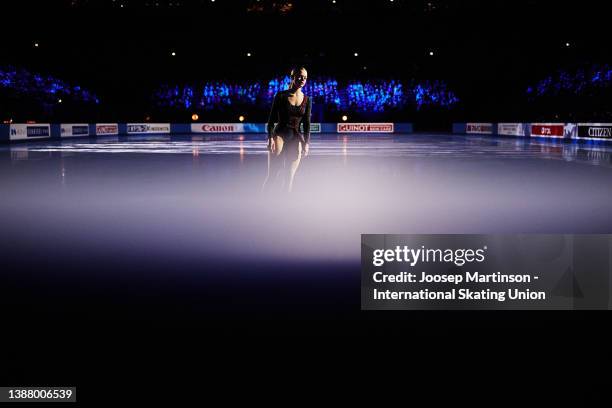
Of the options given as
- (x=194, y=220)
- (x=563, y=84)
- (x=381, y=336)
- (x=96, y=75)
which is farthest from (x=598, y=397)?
(x=96, y=75)

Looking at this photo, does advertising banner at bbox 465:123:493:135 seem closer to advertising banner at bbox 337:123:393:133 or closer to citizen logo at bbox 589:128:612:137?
advertising banner at bbox 337:123:393:133

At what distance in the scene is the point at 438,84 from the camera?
49.2m

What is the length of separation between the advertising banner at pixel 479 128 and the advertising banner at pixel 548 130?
6779mm

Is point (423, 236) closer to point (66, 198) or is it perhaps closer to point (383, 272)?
point (383, 272)

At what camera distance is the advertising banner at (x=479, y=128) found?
4319 cm

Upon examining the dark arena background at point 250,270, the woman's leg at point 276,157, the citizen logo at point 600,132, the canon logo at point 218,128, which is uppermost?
the canon logo at point 218,128

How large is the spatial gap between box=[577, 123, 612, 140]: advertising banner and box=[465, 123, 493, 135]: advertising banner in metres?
12.3

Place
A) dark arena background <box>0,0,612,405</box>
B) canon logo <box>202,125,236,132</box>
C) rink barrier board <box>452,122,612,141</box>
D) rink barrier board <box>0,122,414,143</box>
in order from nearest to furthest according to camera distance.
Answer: dark arena background <box>0,0,612,405</box>
rink barrier board <box>452,122,612,141</box>
rink barrier board <box>0,122,414,143</box>
canon logo <box>202,125,236,132</box>

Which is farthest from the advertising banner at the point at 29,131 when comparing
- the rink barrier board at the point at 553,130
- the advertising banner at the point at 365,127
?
the rink barrier board at the point at 553,130

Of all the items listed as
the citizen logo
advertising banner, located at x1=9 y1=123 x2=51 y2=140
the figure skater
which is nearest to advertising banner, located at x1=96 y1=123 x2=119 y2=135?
advertising banner, located at x1=9 y1=123 x2=51 y2=140

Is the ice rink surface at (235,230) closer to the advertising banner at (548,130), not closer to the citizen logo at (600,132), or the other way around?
the citizen logo at (600,132)

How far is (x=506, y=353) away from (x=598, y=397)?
583mm

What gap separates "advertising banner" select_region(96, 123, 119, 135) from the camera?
1664 inches

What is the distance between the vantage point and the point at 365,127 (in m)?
48.5
